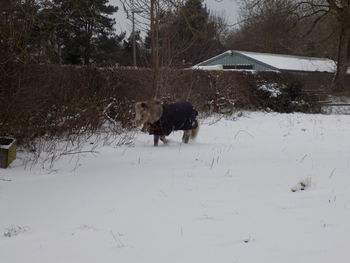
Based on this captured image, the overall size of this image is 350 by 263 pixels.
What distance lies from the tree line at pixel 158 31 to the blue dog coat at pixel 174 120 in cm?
171

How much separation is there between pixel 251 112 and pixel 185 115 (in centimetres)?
971

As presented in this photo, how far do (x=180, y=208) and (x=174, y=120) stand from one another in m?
4.64

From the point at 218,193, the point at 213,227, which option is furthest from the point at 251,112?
the point at 213,227

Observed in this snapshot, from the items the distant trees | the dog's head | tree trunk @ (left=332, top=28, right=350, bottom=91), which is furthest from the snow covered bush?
the dog's head

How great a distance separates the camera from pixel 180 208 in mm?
4246

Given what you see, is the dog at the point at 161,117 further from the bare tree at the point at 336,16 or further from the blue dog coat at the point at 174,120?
the bare tree at the point at 336,16

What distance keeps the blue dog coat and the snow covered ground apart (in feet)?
3.58

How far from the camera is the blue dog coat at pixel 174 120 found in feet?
28.3

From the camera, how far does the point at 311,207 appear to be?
13.5 feet

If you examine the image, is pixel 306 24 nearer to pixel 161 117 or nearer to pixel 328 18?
pixel 328 18

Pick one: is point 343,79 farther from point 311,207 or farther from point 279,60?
point 311,207

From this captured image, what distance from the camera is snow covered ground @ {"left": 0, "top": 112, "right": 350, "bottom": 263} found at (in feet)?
10.5

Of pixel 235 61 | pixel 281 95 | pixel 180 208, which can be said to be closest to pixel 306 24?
pixel 235 61

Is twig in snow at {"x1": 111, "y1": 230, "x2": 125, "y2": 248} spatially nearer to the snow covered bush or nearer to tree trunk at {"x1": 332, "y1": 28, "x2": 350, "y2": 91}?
the snow covered bush
